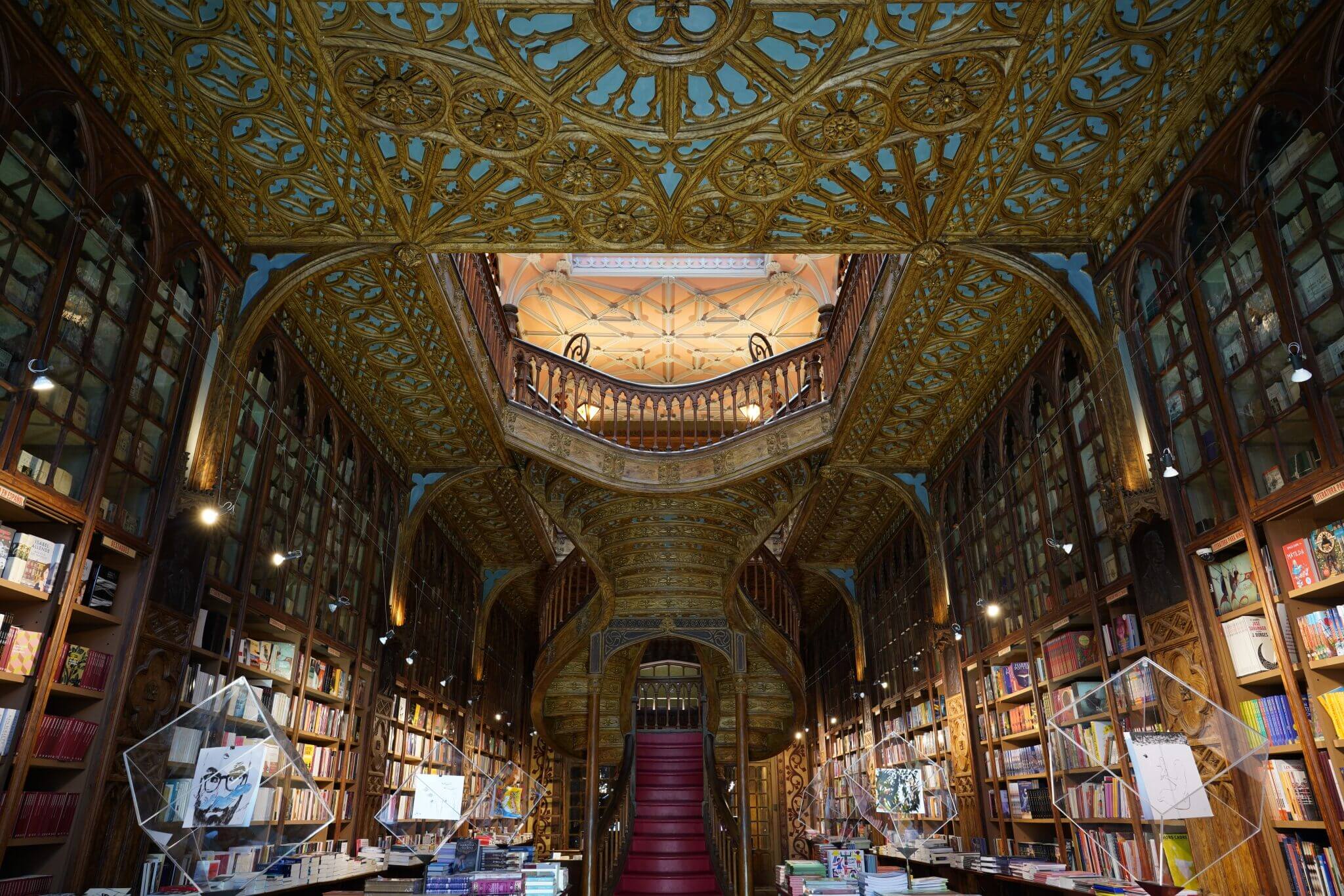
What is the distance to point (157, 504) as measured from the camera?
4.36 meters

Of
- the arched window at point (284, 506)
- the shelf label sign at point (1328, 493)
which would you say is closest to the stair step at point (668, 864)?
the arched window at point (284, 506)

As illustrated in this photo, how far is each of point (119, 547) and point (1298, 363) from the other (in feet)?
16.8

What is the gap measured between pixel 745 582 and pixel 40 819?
9.37 metres

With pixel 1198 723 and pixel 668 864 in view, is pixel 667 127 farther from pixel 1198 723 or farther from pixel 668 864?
pixel 668 864

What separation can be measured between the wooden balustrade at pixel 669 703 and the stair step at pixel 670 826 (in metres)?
3.91

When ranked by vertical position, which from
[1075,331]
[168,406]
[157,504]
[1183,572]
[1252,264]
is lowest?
[1183,572]

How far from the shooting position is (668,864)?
982 centimetres

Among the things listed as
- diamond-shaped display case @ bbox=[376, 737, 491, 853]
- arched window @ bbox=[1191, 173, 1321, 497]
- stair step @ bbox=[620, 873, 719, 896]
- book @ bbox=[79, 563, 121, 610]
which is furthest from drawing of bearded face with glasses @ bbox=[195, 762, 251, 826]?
stair step @ bbox=[620, 873, 719, 896]

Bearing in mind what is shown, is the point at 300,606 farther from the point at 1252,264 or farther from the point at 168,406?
the point at 1252,264

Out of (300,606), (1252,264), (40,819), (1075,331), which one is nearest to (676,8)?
(1252,264)

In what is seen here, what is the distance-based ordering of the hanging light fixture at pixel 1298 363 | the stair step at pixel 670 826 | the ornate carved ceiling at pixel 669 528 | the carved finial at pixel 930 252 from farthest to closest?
the stair step at pixel 670 826, the ornate carved ceiling at pixel 669 528, the carved finial at pixel 930 252, the hanging light fixture at pixel 1298 363

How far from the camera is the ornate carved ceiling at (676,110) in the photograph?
3.76 metres

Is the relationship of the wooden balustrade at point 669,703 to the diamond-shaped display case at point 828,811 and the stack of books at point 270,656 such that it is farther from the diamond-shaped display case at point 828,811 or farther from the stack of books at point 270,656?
the stack of books at point 270,656

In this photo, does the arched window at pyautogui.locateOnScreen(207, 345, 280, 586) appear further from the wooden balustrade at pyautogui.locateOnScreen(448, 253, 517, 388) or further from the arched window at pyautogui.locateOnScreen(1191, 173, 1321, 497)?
the arched window at pyautogui.locateOnScreen(1191, 173, 1321, 497)
